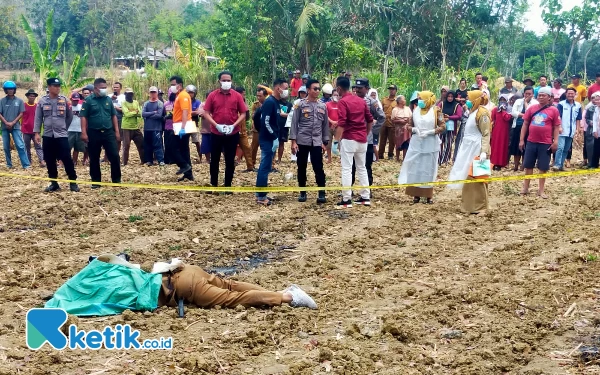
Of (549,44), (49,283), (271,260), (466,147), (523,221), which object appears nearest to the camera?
(49,283)

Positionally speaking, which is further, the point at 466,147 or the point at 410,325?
the point at 466,147

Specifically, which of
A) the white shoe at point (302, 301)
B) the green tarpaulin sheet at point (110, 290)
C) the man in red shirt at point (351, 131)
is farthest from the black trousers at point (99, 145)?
the white shoe at point (302, 301)

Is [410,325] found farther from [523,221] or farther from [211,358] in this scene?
[523,221]

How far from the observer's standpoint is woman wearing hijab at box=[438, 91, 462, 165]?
1549cm

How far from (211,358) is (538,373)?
7.46 feet

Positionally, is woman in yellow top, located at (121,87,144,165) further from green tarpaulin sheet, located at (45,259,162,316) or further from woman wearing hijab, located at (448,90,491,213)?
green tarpaulin sheet, located at (45,259,162,316)

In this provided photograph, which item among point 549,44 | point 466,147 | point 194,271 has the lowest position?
point 194,271

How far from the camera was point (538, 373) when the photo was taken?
4957 mm

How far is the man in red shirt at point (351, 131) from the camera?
34.7 ft

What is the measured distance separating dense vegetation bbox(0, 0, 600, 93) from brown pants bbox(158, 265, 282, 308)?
1575cm

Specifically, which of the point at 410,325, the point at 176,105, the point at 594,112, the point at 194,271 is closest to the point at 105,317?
the point at 194,271

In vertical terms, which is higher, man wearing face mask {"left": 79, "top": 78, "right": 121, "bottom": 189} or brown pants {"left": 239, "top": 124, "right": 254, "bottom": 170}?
man wearing face mask {"left": 79, "top": 78, "right": 121, "bottom": 189}
